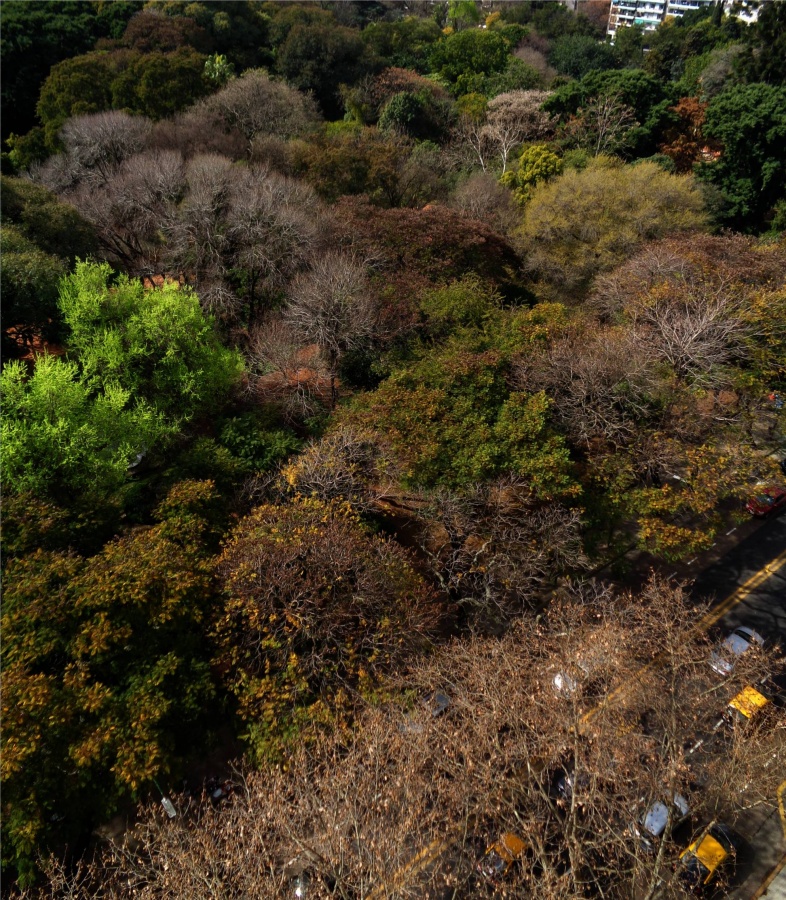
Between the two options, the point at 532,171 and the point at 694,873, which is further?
the point at 532,171

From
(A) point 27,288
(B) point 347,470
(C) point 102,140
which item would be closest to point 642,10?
(C) point 102,140

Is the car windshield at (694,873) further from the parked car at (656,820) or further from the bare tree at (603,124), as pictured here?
the bare tree at (603,124)

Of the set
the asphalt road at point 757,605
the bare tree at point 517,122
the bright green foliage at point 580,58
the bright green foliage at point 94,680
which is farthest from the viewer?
the bright green foliage at point 580,58

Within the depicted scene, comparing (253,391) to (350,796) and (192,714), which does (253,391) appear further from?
(350,796)

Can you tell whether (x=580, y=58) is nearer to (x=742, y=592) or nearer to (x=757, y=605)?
(x=742, y=592)

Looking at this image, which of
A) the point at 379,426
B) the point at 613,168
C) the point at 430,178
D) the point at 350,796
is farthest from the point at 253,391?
the point at 613,168

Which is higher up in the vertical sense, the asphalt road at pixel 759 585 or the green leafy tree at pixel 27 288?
the green leafy tree at pixel 27 288

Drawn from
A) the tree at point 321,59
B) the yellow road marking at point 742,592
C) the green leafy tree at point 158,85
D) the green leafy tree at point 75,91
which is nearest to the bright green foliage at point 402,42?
the tree at point 321,59
